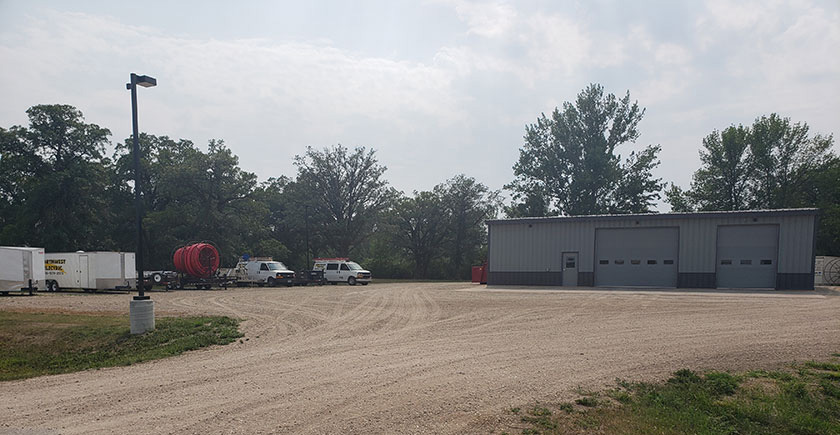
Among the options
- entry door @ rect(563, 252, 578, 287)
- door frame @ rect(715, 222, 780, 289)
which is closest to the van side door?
entry door @ rect(563, 252, 578, 287)

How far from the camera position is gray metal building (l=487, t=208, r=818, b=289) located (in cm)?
2698

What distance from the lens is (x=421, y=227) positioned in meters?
60.0

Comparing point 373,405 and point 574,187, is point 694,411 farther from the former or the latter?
point 574,187

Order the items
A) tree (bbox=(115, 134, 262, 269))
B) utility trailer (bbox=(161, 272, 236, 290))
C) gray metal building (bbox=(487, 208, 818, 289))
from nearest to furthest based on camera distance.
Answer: gray metal building (bbox=(487, 208, 818, 289)) → utility trailer (bbox=(161, 272, 236, 290)) → tree (bbox=(115, 134, 262, 269))

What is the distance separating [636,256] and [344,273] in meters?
20.9

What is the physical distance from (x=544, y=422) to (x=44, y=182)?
159 ft

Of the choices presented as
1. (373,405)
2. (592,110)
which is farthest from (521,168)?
(373,405)

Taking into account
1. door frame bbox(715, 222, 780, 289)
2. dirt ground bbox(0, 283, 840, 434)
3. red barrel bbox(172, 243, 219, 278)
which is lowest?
dirt ground bbox(0, 283, 840, 434)

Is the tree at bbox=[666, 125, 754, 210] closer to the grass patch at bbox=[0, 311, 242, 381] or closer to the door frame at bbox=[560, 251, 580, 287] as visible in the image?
the door frame at bbox=[560, 251, 580, 287]

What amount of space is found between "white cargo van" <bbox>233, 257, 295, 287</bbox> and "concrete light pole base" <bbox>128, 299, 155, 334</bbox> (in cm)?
2440

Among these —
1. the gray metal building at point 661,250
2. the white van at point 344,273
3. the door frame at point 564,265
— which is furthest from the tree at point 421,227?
the door frame at point 564,265

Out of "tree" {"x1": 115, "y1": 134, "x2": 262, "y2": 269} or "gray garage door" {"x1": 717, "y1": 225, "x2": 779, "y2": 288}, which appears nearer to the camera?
"gray garage door" {"x1": 717, "y1": 225, "x2": 779, "y2": 288}

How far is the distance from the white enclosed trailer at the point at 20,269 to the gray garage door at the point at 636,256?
3065cm

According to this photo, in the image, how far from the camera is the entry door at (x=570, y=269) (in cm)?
3178
